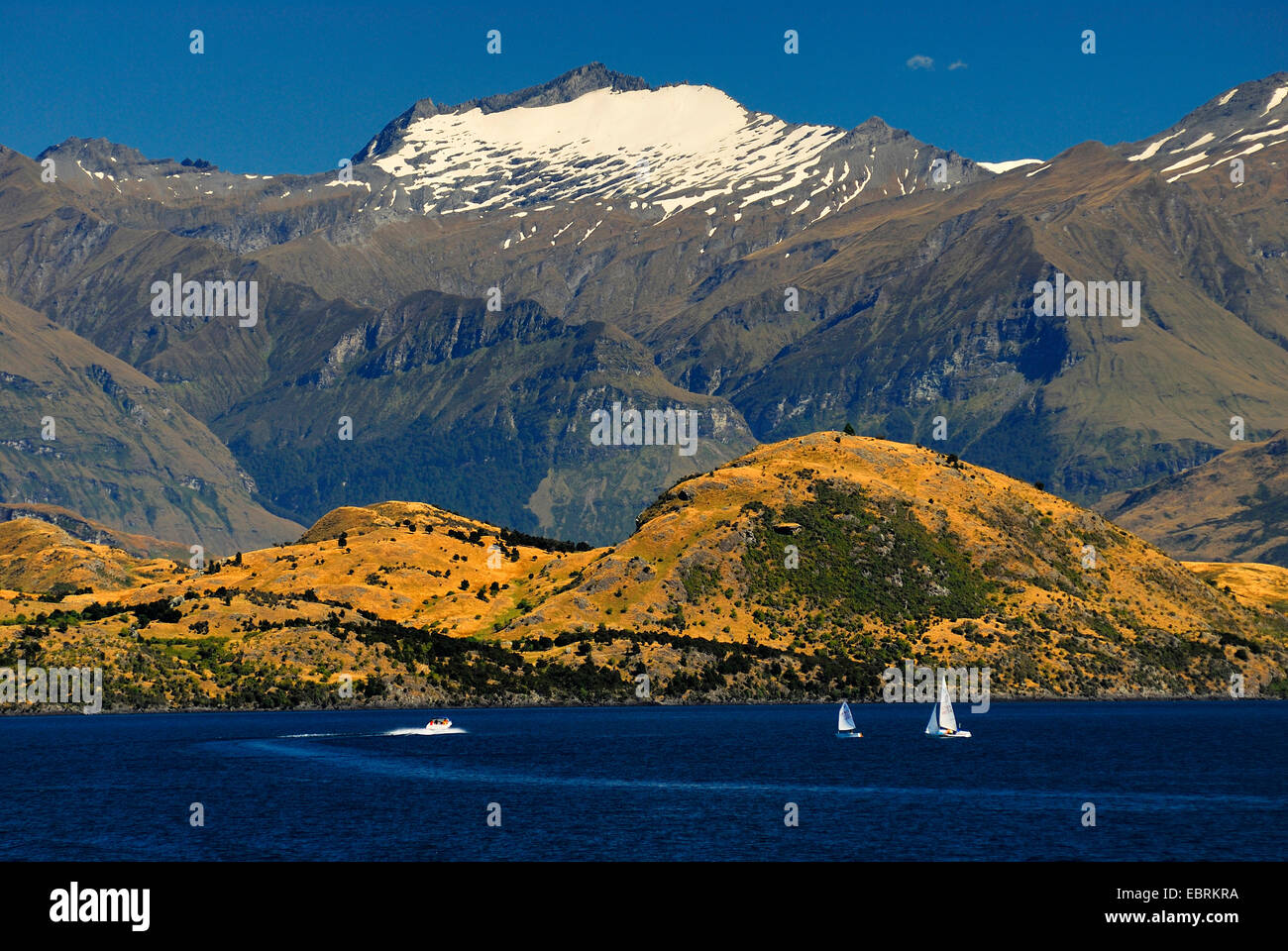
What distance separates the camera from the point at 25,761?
612 ft

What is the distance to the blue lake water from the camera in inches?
4299

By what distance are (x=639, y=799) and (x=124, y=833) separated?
42.3 metres

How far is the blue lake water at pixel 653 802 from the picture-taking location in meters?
109

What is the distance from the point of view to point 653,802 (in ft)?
450

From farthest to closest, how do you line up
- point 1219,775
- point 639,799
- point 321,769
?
point 321,769
point 1219,775
point 639,799

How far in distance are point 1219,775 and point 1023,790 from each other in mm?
27003
